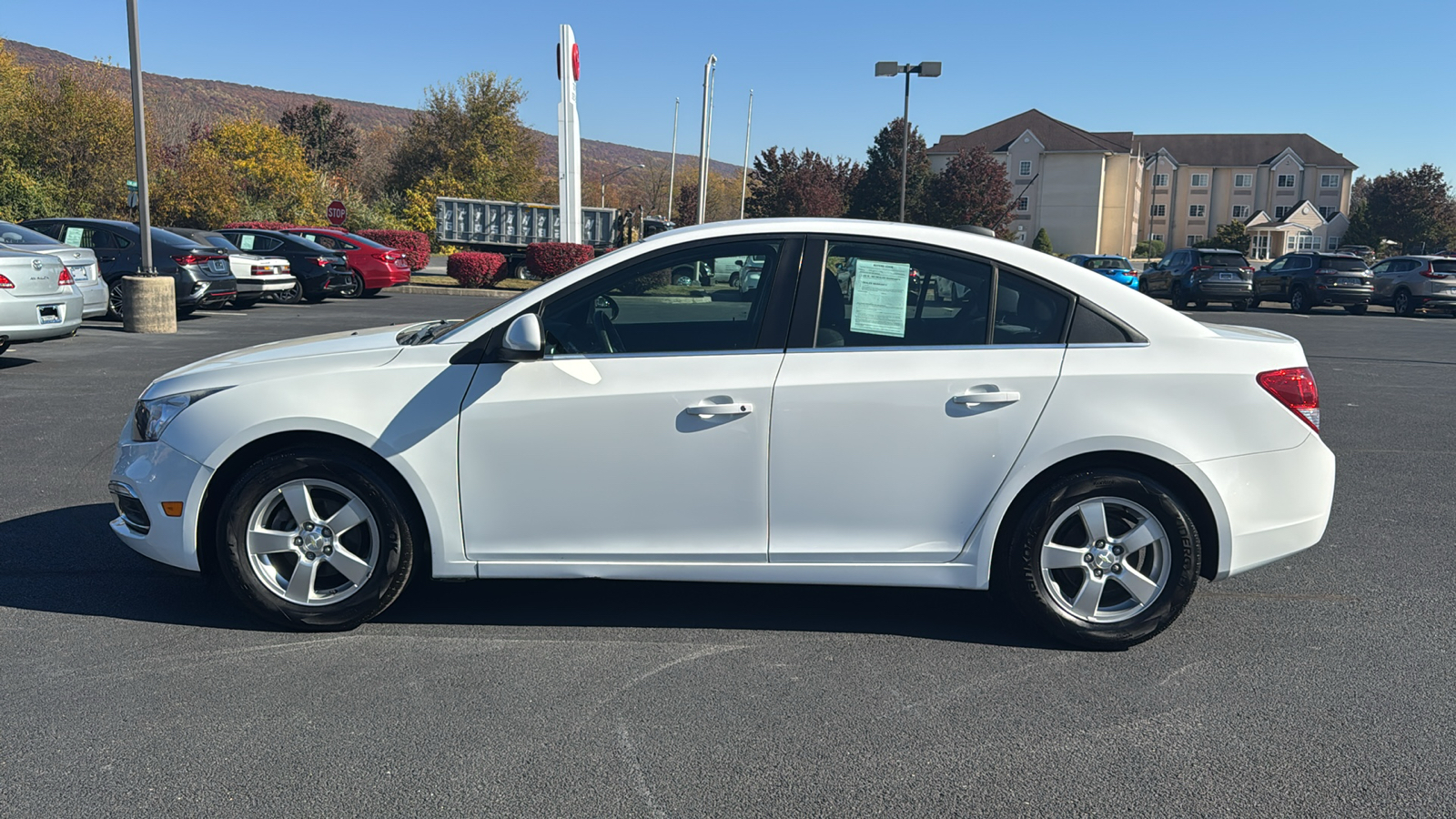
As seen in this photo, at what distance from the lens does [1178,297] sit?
101 ft

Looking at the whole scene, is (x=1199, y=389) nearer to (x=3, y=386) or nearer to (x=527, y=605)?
(x=527, y=605)

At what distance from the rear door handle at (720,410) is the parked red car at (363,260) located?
21.9 metres

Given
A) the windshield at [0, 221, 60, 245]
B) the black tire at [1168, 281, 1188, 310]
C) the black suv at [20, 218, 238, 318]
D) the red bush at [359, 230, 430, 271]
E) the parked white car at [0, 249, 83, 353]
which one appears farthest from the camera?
the red bush at [359, 230, 430, 271]

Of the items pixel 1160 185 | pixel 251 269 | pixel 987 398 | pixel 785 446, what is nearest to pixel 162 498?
pixel 785 446

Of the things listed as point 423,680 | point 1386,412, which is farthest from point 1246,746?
point 1386,412

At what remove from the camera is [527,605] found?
4723 millimetres

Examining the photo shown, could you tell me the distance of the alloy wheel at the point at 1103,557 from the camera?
4184 millimetres

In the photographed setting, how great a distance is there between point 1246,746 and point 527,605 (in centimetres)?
284

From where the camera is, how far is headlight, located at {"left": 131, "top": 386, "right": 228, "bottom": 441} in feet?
14.0

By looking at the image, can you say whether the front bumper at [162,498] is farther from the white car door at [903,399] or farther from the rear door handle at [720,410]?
the white car door at [903,399]

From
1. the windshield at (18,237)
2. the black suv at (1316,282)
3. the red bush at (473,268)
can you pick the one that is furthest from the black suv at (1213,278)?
the windshield at (18,237)

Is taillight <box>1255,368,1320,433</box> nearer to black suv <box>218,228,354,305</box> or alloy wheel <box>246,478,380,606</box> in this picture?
alloy wheel <box>246,478,380,606</box>

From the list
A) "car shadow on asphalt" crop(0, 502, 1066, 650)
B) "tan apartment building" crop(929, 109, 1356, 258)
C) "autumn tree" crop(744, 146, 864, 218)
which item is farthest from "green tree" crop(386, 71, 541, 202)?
"car shadow on asphalt" crop(0, 502, 1066, 650)

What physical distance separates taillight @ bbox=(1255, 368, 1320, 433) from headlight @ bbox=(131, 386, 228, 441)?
4094 millimetres
